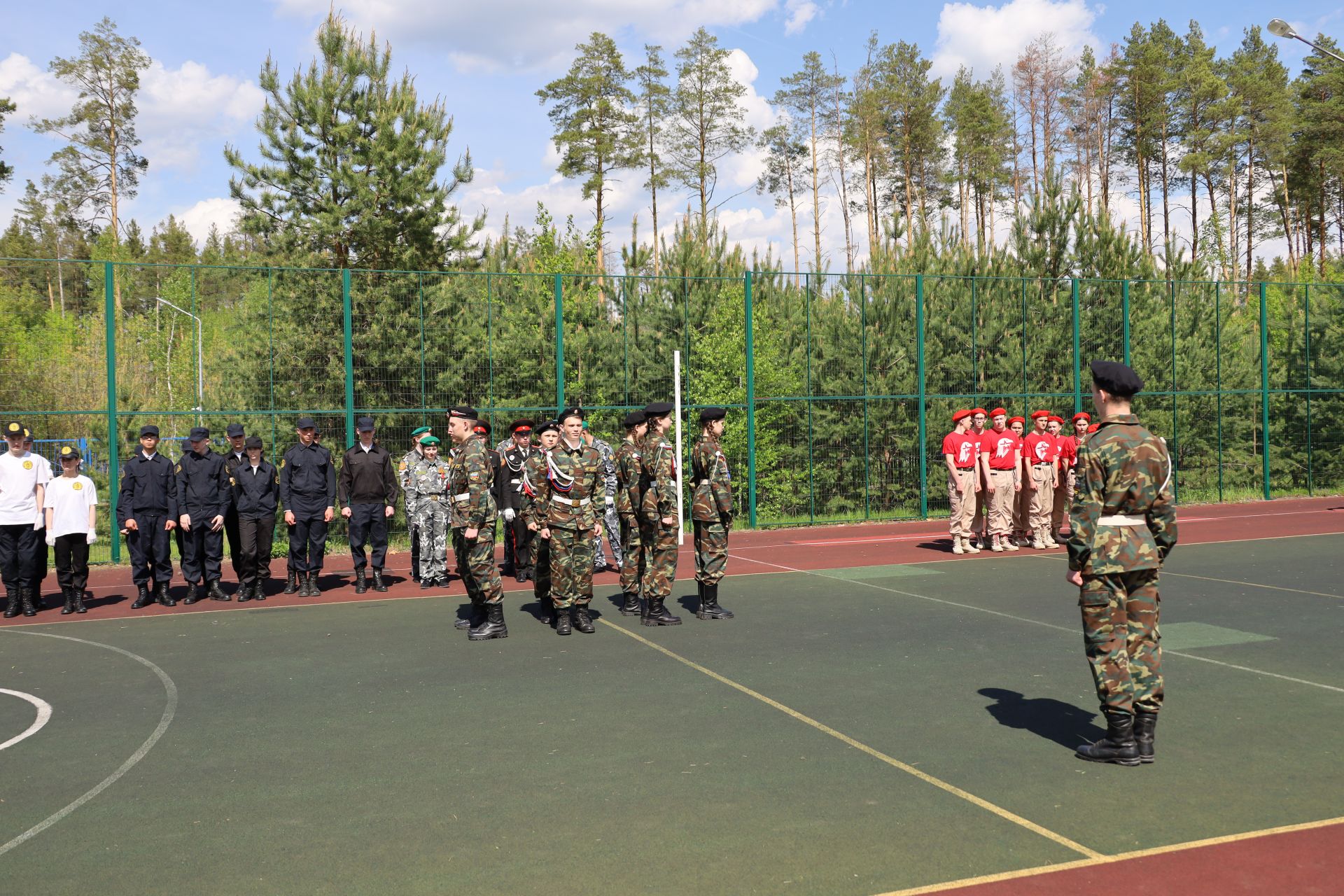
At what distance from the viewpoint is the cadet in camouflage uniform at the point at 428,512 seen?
1276 centimetres

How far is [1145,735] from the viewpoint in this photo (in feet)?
18.6

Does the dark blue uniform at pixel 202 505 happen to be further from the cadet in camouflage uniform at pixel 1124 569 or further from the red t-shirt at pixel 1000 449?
the red t-shirt at pixel 1000 449

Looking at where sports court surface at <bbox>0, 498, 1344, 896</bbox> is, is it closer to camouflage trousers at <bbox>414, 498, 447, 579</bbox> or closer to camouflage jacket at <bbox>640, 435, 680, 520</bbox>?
camouflage jacket at <bbox>640, 435, 680, 520</bbox>

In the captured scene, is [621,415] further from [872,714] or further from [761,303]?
[872,714]

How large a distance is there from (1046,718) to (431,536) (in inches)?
320

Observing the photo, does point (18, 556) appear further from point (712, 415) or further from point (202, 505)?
point (712, 415)

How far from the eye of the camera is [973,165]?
50.7m

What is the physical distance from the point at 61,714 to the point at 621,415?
11651 millimetres

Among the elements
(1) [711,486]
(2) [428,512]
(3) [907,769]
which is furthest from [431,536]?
(3) [907,769]

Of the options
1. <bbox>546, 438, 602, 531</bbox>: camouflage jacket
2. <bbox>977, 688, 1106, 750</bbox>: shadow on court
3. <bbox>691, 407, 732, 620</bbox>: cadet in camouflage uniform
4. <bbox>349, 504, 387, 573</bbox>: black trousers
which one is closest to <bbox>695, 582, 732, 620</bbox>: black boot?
<bbox>691, 407, 732, 620</bbox>: cadet in camouflage uniform

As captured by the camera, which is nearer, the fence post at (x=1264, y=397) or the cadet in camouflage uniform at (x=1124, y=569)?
the cadet in camouflage uniform at (x=1124, y=569)

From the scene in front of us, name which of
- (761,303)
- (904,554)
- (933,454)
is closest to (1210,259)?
(933,454)

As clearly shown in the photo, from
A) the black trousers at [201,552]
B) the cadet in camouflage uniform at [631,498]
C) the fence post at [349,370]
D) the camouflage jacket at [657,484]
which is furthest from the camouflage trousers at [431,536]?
the camouflage jacket at [657,484]

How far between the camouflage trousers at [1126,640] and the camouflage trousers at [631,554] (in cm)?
496
